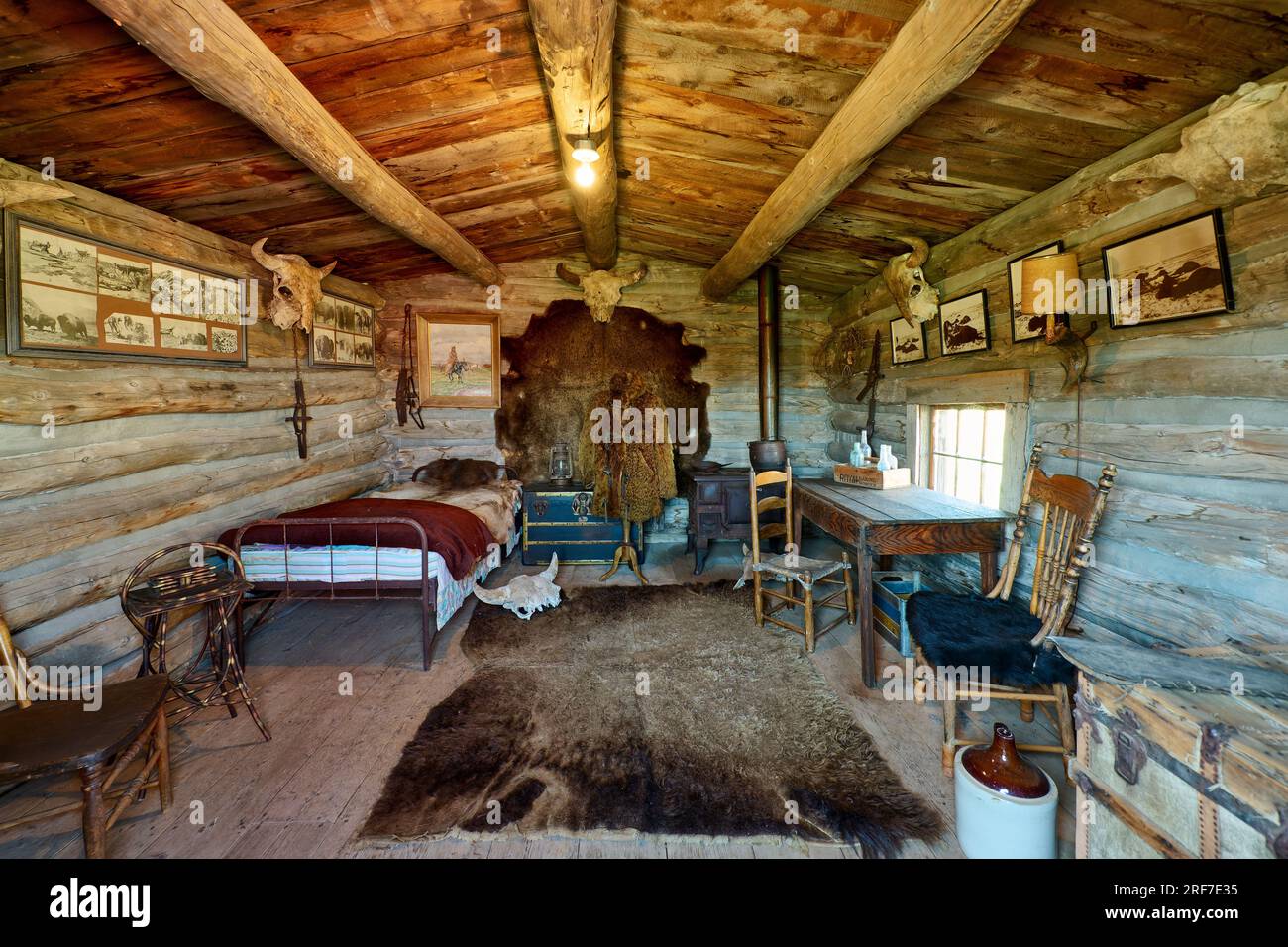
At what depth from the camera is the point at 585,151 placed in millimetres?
2910

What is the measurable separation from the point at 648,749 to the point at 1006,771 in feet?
4.99

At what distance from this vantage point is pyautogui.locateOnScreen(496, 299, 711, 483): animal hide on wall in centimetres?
621

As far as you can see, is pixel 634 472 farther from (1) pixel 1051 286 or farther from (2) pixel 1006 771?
(2) pixel 1006 771

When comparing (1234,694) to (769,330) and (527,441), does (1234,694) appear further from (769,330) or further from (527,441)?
(527,441)

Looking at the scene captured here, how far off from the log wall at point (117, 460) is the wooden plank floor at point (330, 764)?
83cm

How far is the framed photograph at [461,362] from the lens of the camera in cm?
611

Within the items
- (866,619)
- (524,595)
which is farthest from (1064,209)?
(524,595)

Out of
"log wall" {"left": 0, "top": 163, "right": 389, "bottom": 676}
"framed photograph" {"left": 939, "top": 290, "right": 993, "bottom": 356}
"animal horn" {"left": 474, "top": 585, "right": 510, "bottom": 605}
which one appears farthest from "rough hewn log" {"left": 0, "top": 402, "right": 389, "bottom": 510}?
"framed photograph" {"left": 939, "top": 290, "right": 993, "bottom": 356}

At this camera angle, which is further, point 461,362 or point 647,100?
point 461,362

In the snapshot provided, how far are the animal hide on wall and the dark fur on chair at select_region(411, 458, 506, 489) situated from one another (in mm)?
293
